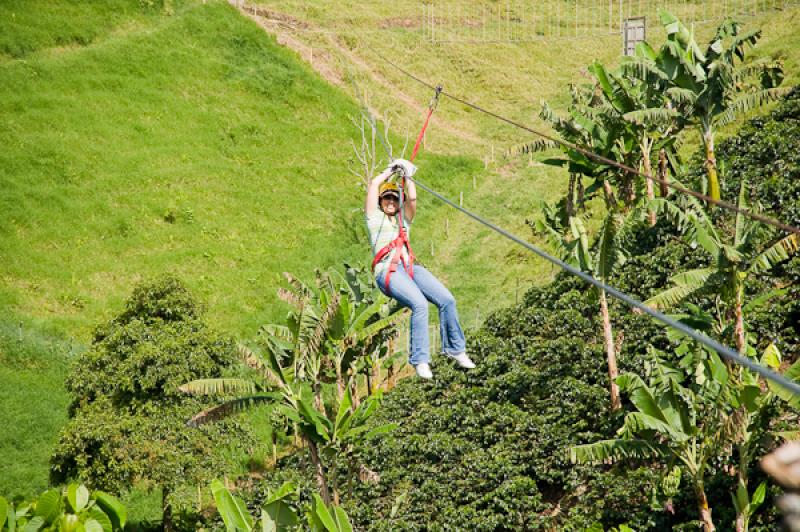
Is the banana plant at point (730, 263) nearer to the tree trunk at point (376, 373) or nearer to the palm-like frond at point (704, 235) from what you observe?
the palm-like frond at point (704, 235)

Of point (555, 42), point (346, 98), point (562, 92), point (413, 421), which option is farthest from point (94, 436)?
point (555, 42)

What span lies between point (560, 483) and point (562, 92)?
3025cm

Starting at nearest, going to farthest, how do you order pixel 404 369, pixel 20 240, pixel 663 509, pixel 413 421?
pixel 663 509
pixel 413 421
pixel 404 369
pixel 20 240

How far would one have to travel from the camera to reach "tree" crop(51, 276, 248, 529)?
61.0 ft

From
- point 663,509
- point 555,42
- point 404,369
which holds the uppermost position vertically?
point 555,42

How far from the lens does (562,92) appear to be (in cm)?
4362

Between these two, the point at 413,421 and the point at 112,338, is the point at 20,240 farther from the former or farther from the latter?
the point at 413,421

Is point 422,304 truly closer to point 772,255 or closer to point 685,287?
point 685,287

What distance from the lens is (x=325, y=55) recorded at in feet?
144

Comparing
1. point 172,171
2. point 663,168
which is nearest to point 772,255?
point 663,168

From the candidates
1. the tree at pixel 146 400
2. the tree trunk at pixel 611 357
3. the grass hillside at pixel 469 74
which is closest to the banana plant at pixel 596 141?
the tree trunk at pixel 611 357

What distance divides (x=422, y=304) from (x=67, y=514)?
7493mm

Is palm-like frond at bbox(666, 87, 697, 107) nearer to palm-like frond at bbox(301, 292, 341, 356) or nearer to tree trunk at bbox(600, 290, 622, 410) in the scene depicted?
tree trunk at bbox(600, 290, 622, 410)

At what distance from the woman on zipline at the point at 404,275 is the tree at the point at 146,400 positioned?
10.9 m
